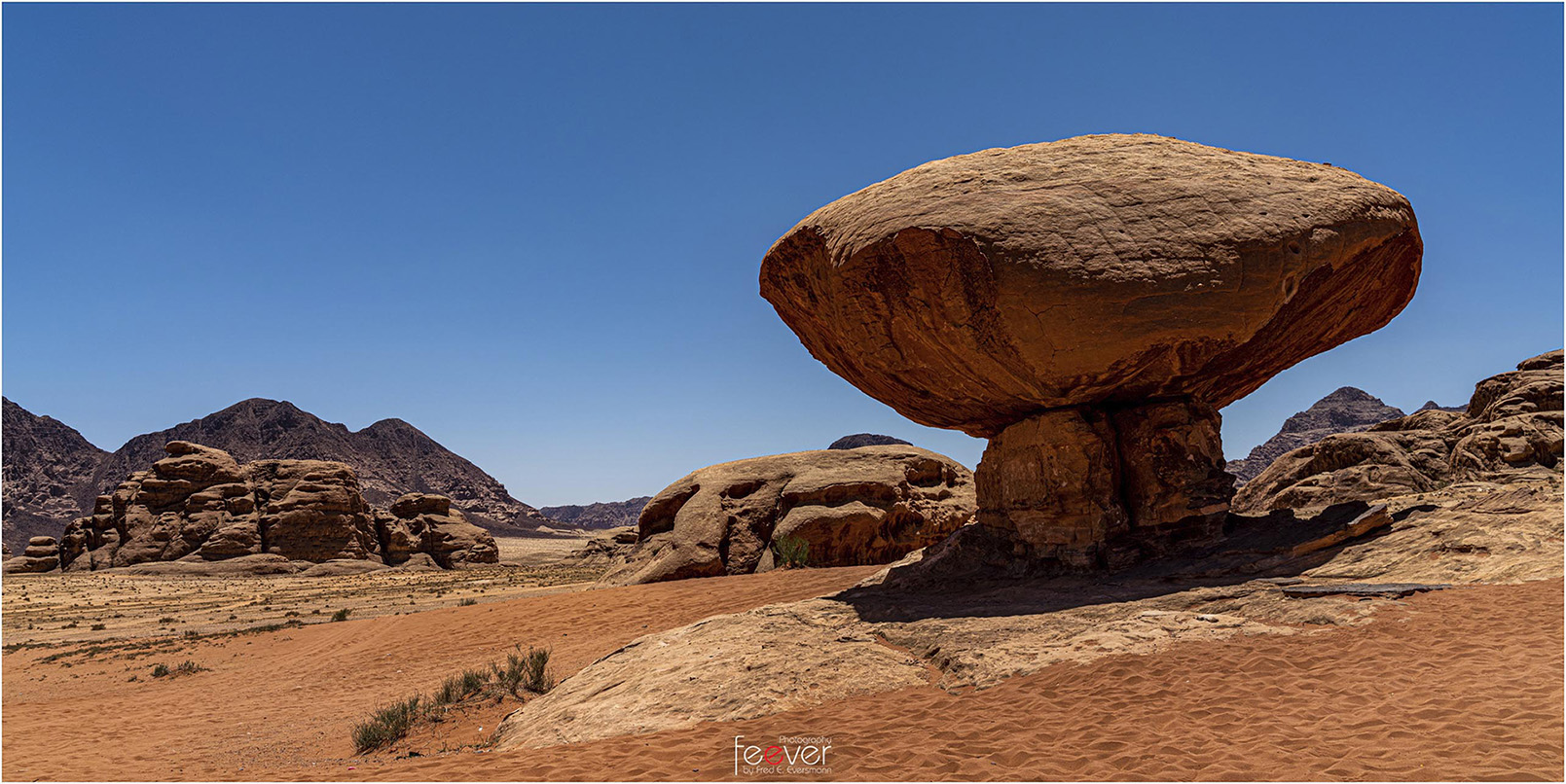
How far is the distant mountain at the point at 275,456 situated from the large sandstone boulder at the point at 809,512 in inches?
3797

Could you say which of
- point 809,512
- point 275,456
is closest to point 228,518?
point 809,512

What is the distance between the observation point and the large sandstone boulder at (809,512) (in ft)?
56.0

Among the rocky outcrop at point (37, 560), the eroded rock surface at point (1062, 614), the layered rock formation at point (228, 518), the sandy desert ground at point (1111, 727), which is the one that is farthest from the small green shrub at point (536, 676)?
the rocky outcrop at point (37, 560)

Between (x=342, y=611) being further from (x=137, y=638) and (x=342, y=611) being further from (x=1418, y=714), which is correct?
(x=1418, y=714)

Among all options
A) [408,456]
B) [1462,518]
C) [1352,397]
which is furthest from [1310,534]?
[408,456]

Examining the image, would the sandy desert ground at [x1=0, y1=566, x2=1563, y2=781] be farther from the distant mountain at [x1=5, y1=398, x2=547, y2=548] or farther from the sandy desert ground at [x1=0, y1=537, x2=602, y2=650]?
the distant mountain at [x1=5, y1=398, x2=547, y2=548]

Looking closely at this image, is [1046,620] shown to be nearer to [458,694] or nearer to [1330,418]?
[458,694]

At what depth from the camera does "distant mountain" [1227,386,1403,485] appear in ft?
269

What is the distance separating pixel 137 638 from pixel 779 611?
17693mm

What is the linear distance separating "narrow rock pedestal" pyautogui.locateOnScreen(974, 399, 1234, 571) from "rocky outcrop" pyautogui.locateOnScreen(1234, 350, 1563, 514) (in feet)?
9.34

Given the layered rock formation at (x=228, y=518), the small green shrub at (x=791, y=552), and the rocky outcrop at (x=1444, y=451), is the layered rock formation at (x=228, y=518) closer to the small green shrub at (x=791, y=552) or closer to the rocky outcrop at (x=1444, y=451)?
the small green shrub at (x=791, y=552)

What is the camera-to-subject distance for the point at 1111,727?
18.3ft

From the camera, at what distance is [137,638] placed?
18438 millimetres

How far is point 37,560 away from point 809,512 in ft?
155
